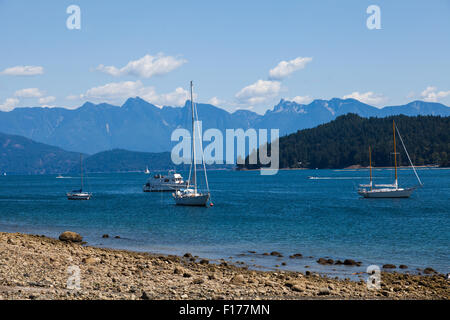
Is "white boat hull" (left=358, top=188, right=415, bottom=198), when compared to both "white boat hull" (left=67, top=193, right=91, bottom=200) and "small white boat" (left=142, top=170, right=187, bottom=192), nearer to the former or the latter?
"white boat hull" (left=67, top=193, right=91, bottom=200)

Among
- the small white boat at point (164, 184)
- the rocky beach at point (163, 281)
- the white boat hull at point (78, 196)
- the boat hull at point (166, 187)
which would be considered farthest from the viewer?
the small white boat at point (164, 184)

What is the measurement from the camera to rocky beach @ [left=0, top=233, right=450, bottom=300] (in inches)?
613

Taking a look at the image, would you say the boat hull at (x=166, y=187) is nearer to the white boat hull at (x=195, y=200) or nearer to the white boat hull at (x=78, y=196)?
the white boat hull at (x=78, y=196)

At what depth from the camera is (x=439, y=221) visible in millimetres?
47750

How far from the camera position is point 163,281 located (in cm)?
1880

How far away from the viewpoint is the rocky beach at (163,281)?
15.6 metres

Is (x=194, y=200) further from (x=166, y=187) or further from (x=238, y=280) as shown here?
(x=166, y=187)

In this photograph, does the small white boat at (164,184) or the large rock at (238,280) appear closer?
the large rock at (238,280)

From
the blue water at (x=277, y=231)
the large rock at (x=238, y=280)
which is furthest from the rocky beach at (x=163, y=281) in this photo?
the blue water at (x=277, y=231)

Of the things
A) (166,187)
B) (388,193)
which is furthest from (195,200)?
(166,187)

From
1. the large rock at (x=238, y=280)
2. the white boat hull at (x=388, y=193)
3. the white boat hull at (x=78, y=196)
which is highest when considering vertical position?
the large rock at (x=238, y=280)

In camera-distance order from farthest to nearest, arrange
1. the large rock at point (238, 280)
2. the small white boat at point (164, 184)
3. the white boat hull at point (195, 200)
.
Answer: the small white boat at point (164, 184), the white boat hull at point (195, 200), the large rock at point (238, 280)
